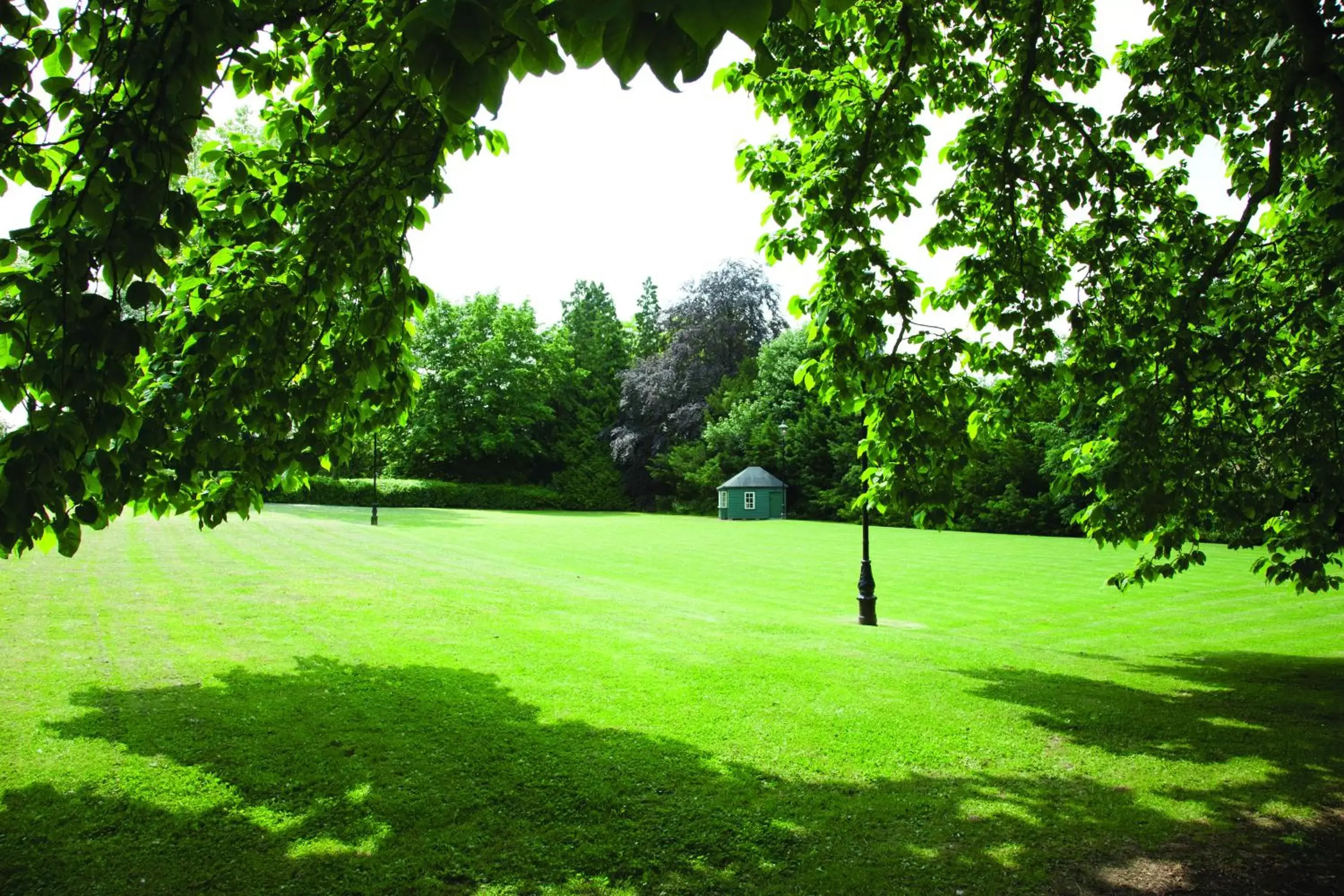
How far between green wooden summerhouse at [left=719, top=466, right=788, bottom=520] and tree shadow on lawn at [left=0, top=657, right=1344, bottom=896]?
4079 centimetres

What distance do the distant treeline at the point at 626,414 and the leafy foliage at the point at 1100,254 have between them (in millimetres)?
39576

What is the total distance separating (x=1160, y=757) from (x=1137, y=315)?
4446 millimetres

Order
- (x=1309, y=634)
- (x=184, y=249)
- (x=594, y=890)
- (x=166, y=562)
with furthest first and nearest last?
(x=166, y=562)
(x=1309, y=634)
(x=184, y=249)
(x=594, y=890)

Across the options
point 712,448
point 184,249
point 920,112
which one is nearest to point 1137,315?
point 920,112

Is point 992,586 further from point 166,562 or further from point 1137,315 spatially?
point 166,562

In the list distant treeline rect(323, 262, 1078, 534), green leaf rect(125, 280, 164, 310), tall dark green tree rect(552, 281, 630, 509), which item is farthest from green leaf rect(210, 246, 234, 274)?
tall dark green tree rect(552, 281, 630, 509)

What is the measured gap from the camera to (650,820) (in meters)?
4.67

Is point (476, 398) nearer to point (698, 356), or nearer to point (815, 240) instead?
point (698, 356)

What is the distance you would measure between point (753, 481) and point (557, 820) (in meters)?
43.1

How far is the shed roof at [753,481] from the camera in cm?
4731

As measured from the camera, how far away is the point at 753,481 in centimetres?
4741

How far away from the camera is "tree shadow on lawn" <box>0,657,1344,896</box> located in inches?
156

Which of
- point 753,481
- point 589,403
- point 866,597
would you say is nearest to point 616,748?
point 866,597

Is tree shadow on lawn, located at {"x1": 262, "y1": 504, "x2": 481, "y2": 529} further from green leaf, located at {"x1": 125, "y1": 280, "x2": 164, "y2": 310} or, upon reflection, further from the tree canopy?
green leaf, located at {"x1": 125, "y1": 280, "x2": 164, "y2": 310}
